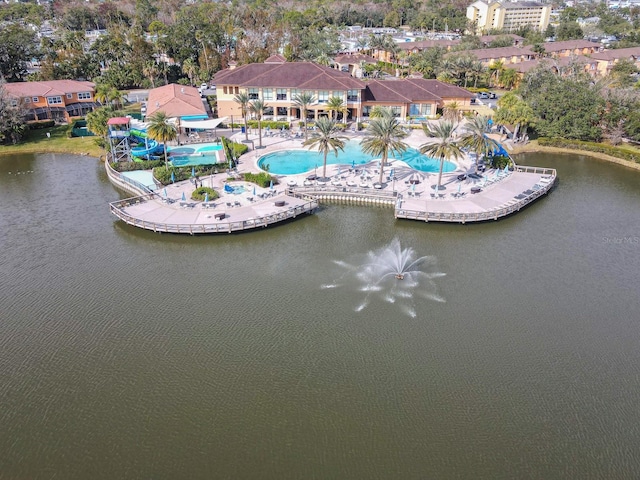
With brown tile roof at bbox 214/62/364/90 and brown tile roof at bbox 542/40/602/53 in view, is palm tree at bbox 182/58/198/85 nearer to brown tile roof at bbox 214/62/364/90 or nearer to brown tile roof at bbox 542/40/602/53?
brown tile roof at bbox 214/62/364/90

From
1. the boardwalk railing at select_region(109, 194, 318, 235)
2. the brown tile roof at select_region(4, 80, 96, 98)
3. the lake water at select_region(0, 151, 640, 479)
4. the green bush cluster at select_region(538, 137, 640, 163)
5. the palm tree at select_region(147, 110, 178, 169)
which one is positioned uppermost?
the brown tile roof at select_region(4, 80, 96, 98)

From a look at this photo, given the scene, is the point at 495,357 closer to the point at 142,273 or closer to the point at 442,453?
the point at 442,453

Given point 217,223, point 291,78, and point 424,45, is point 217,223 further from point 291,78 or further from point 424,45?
point 424,45

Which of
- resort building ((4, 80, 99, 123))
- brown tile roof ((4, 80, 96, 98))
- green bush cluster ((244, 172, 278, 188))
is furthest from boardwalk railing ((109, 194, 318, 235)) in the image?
brown tile roof ((4, 80, 96, 98))

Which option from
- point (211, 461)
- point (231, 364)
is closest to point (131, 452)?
point (211, 461)

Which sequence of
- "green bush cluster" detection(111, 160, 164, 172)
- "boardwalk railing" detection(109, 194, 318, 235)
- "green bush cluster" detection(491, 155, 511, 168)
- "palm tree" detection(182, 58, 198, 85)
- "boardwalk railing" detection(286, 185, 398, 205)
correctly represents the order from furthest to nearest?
"palm tree" detection(182, 58, 198, 85) < "green bush cluster" detection(491, 155, 511, 168) < "green bush cluster" detection(111, 160, 164, 172) < "boardwalk railing" detection(286, 185, 398, 205) < "boardwalk railing" detection(109, 194, 318, 235)

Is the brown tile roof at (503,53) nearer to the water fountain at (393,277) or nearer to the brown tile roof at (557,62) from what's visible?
the brown tile roof at (557,62)

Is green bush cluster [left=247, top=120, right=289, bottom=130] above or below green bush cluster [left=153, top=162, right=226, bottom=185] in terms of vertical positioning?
above

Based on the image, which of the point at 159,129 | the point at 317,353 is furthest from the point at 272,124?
the point at 317,353
